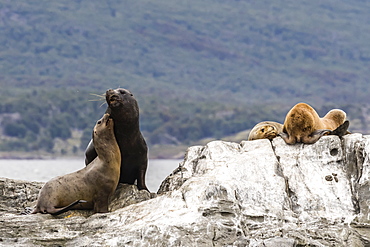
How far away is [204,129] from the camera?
144m

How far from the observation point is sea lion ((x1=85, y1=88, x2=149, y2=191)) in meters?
10.9

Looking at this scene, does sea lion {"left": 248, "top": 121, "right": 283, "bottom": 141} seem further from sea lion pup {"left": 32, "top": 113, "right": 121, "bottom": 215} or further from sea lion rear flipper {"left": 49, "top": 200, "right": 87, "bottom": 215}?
sea lion rear flipper {"left": 49, "top": 200, "right": 87, "bottom": 215}

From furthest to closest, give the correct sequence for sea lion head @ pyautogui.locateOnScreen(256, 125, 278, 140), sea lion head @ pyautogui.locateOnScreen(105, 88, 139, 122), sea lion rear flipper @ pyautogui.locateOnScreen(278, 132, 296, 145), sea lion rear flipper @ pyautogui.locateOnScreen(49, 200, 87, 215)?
sea lion head @ pyautogui.locateOnScreen(256, 125, 278, 140)
sea lion head @ pyautogui.locateOnScreen(105, 88, 139, 122)
sea lion rear flipper @ pyautogui.locateOnScreen(278, 132, 296, 145)
sea lion rear flipper @ pyautogui.locateOnScreen(49, 200, 87, 215)

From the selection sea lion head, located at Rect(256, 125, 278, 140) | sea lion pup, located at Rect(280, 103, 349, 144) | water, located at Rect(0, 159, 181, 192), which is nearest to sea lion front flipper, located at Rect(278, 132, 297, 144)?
sea lion pup, located at Rect(280, 103, 349, 144)

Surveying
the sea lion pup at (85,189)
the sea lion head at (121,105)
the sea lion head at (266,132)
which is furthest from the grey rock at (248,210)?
the sea lion head at (266,132)

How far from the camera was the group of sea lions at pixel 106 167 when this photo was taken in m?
10.2

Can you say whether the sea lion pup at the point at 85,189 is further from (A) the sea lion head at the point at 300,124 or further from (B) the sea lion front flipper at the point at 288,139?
(A) the sea lion head at the point at 300,124

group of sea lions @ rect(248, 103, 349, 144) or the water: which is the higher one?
the water

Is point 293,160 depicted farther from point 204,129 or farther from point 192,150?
point 204,129

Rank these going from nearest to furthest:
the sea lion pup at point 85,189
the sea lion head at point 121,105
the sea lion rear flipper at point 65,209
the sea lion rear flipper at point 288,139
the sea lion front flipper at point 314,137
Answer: the sea lion rear flipper at point 65,209 → the sea lion pup at point 85,189 → the sea lion front flipper at point 314,137 → the sea lion rear flipper at point 288,139 → the sea lion head at point 121,105

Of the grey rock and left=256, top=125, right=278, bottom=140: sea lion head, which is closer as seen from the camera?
the grey rock

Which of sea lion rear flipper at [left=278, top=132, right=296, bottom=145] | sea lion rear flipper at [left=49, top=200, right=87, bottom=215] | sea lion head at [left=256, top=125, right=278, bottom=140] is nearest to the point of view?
sea lion rear flipper at [left=49, top=200, right=87, bottom=215]

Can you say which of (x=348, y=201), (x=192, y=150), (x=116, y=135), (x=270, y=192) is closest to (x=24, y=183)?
(x=116, y=135)

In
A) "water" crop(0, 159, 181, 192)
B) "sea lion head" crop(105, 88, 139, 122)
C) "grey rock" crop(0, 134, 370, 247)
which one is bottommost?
"grey rock" crop(0, 134, 370, 247)
